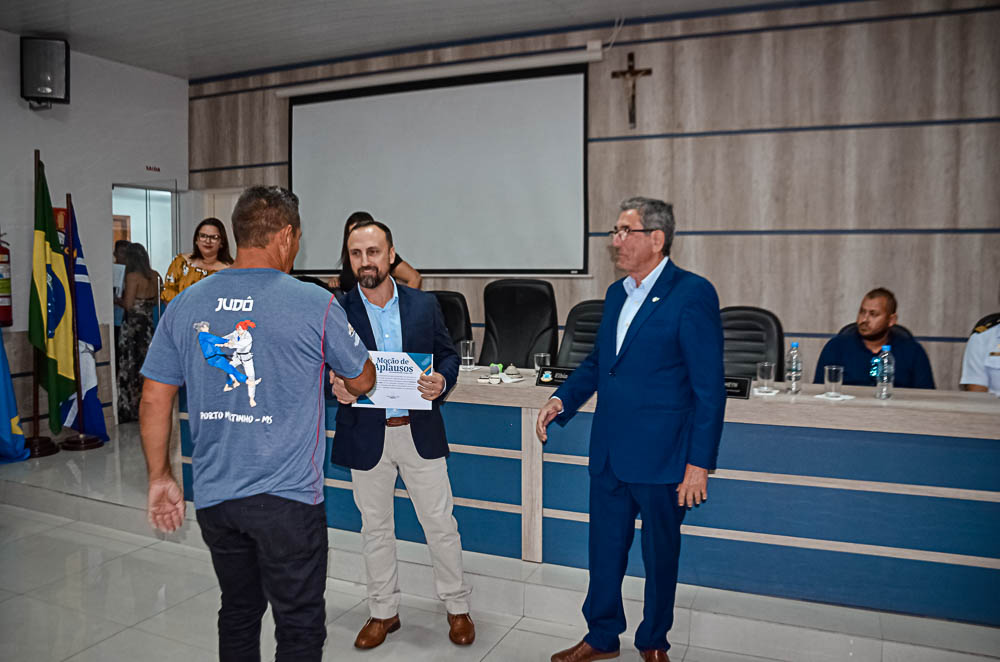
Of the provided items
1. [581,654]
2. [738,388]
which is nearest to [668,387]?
[738,388]

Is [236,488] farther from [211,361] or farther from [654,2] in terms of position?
[654,2]

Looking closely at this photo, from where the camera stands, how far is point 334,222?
662 centimetres

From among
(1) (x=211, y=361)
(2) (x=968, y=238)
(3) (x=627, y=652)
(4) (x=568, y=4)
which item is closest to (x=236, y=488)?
(1) (x=211, y=361)

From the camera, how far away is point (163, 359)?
6.04 ft

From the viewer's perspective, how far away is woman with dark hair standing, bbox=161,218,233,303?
445 cm

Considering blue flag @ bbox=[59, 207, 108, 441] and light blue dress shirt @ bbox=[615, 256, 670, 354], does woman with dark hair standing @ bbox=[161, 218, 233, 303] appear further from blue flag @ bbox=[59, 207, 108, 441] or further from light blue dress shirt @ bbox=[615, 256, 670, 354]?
light blue dress shirt @ bbox=[615, 256, 670, 354]

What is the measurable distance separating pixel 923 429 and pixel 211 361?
234 cm

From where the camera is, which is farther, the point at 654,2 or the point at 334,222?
the point at 334,222

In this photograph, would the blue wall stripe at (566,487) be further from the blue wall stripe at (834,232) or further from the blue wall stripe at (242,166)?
the blue wall stripe at (242,166)

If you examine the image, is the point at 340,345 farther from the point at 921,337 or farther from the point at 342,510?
the point at 921,337

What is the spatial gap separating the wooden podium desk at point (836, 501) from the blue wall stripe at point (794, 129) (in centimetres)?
254

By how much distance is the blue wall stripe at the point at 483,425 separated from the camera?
3.21 meters

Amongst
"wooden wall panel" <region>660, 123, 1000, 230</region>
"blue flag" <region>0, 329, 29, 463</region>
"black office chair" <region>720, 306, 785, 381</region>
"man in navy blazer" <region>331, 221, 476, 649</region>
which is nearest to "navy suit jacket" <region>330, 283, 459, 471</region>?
"man in navy blazer" <region>331, 221, 476, 649</region>

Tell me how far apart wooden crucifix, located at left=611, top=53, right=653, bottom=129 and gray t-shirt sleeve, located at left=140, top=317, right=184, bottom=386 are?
423cm
